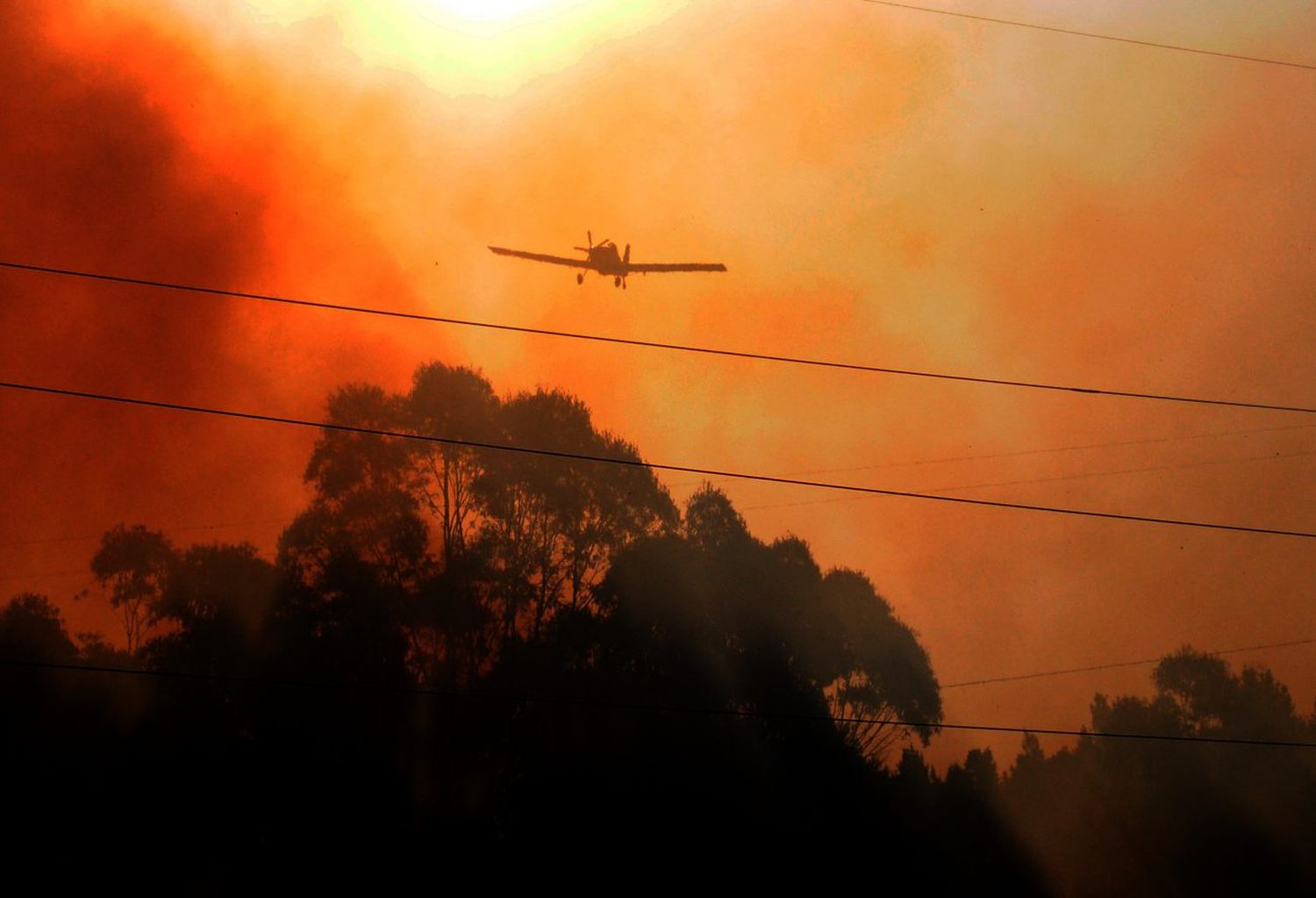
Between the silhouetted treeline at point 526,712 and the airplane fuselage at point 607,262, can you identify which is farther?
the airplane fuselage at point 607,262

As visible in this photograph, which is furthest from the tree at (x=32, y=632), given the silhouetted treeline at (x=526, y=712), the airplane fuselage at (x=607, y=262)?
the airplane fuselage at (x=607, y=262)

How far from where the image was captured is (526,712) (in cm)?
2423

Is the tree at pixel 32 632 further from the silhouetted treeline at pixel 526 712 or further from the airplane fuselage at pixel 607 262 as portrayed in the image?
→ the airplane fuselage at pixel 607 262

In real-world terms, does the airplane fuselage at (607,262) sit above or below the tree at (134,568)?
above

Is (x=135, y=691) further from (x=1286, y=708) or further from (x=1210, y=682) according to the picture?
(x=1286, y=708)

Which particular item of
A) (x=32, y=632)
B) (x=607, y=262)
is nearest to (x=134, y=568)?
(x=32, y=632)

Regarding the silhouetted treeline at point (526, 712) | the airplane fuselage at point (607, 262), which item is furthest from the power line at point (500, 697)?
the airplane fuselage at point (607, 262)

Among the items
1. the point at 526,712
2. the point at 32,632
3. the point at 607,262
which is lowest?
the point at 526,712

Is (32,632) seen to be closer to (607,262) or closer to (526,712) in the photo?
(526,712)

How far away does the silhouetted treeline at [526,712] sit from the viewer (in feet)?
73.5

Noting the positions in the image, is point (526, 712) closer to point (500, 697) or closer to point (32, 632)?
point (500, 697)

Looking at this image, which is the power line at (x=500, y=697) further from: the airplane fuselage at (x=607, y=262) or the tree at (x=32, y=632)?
the airplane fuselage at (x=607, y=262)

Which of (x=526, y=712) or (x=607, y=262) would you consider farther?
(x=607, y=262)

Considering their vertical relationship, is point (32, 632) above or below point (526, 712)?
above
